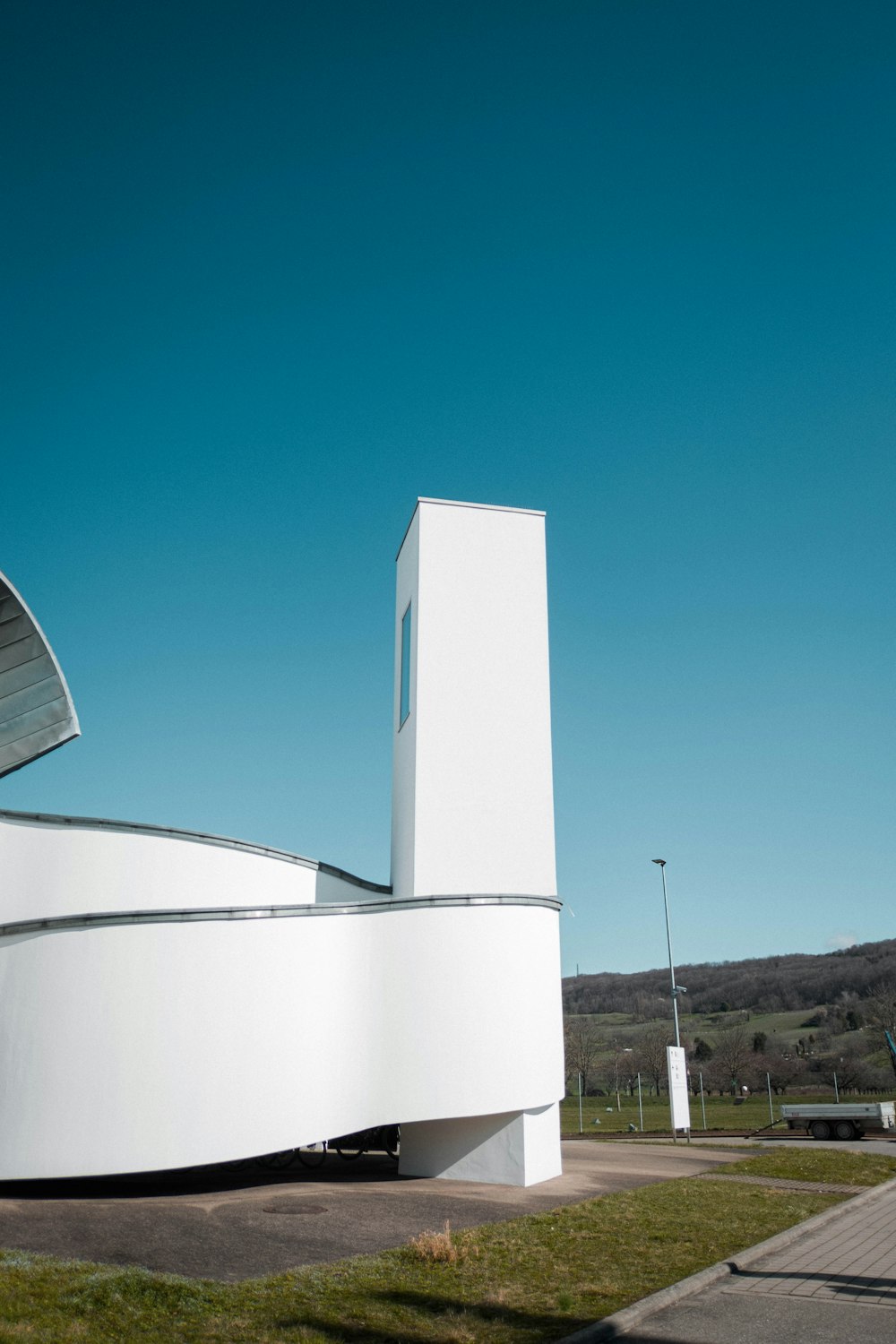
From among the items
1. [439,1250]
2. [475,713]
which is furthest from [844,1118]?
[439,1250]

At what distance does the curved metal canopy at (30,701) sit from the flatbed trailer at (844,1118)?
22.0 m

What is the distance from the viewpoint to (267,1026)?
547 inches

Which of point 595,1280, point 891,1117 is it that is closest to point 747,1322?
point 595,1280

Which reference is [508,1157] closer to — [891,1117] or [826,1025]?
[891,1117]

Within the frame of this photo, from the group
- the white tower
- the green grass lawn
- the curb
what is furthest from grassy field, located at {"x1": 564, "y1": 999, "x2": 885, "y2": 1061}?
the curb

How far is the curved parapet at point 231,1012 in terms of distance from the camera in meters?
13.1

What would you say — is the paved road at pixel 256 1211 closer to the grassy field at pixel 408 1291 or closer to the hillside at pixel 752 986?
the grassy field at pixel 408 1291

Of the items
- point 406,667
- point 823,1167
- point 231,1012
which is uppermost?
point 406,667

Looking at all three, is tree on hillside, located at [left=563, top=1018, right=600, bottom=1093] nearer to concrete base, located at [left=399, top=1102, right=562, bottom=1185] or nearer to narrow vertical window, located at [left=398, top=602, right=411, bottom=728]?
concrete base, located at [left=399, top=1102, right=562, bottom=1185]

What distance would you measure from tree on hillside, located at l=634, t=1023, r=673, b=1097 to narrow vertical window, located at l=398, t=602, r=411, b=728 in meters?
35.0

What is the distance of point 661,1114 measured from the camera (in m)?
51.8

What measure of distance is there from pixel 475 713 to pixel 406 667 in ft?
6.92

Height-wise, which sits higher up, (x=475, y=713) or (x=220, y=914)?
(x=475, y=713)

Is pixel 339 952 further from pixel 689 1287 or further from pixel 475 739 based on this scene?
pixel 689 1287
